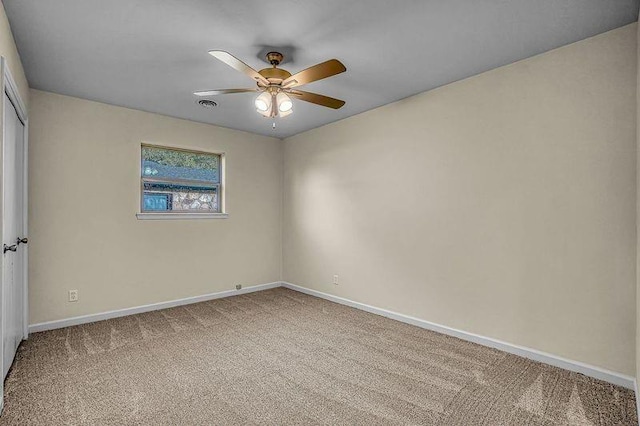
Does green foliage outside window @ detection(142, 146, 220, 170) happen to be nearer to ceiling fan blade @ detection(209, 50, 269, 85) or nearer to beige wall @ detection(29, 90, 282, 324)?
beige wall @ detection(29, 90, 282, 324)

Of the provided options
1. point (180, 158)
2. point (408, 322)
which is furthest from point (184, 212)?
point (408, 322)

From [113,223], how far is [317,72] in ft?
10.0

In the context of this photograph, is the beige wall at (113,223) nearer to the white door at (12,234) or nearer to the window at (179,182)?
the window at (179,182)

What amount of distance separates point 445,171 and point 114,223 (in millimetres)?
3771

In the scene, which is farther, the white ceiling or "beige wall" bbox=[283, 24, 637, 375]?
"beige wall" bbox=[283, 24, 637, 375]

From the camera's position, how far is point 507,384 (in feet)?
7.53

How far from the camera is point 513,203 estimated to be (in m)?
2.76

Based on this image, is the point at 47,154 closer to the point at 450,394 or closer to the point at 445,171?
the point at 445,171

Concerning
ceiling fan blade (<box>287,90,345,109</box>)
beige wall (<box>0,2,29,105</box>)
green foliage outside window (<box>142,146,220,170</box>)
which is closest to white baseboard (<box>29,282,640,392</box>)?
green foliage outside window (<box>142,146,220,170</box>)

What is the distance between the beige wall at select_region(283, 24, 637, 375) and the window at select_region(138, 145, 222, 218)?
200cm

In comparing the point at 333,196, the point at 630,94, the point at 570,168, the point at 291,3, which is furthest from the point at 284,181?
the point at 630,94

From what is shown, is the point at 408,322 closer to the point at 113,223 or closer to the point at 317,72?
the point at 317,72

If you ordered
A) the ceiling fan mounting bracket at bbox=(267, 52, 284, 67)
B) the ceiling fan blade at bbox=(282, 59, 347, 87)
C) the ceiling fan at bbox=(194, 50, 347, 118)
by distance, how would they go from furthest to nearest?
1. the ceiling fan mounting bracket at bbox=(267, 52, 284, 67)
2. the ceiling fan at bbox=(194, 50, 347, 118)
3. the ceiling fan blade at bbox=(282, 59, 347, 87)

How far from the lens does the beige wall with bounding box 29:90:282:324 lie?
332 cm
